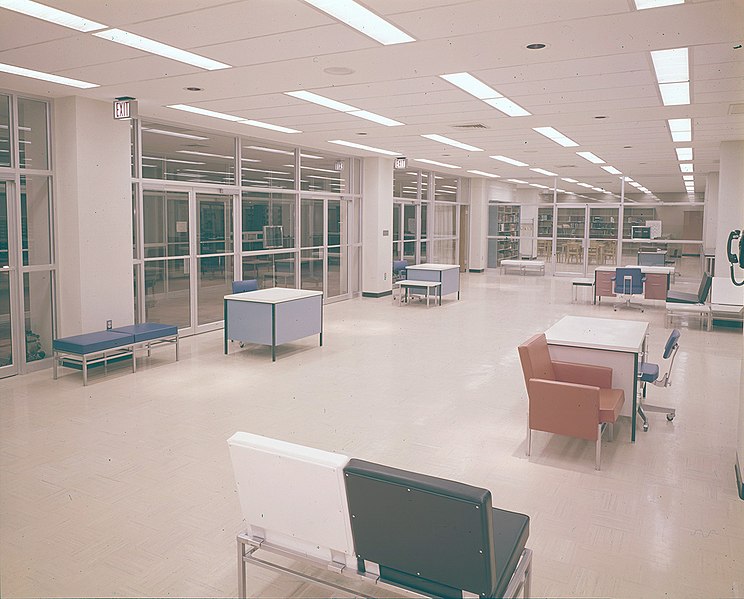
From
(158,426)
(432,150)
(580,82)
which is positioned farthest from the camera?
(432,150)

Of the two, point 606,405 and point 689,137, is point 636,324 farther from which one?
point 689,137

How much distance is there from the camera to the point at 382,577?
8.42 ft

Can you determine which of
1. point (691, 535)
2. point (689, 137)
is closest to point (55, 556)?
point (691, 535)

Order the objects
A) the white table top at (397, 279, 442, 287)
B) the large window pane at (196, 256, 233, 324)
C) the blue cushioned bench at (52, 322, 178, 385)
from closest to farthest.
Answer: the blue cushioned bench at (52, 322, 178, 385)
the large window pane at (196, 256, 233, 324)
the white table top at (397, 279, 442, 287)

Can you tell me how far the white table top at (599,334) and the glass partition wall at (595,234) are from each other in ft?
40.7

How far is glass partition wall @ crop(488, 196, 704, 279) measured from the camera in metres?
18.2

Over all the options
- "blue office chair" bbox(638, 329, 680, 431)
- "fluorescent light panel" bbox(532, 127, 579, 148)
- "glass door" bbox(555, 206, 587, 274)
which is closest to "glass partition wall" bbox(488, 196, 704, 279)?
"glass door" bbox(555, 206, 587, 274)

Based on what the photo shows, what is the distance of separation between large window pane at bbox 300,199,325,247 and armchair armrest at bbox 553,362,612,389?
7.61m

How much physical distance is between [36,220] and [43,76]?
1886 millimetres

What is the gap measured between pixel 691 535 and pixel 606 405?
121 centimetres

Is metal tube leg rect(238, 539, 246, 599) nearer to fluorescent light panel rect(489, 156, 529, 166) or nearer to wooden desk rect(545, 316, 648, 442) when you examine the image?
wooden desk rect(545, 316, 648, 442)

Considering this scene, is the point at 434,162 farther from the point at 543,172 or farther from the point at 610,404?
the point at 610,404

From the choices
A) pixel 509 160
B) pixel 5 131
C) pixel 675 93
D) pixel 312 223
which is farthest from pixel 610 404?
pixel 509 160

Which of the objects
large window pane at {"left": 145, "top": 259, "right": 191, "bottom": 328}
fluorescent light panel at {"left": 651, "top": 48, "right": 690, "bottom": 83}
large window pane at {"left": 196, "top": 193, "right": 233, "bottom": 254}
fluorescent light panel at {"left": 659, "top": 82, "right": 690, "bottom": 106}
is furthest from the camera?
large window pane at {"left": 196, "top": 193, "right": 233, "bottom": 254}
